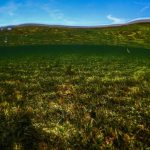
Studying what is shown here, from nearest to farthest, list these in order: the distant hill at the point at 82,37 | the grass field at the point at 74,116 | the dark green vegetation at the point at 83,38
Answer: the grass field at the point at 74,116 → the distant hill at the point at 82,37 → the dark green vegetation at the point at 83,38

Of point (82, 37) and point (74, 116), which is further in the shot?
point (82, 37)

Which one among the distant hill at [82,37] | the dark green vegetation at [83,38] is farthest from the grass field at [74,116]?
the dark green vegetation at [83,38]

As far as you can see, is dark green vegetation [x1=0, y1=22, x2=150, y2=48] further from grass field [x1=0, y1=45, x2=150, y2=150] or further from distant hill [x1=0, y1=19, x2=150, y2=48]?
grass field [x1=0, y1=45, x2=150, y2=150]

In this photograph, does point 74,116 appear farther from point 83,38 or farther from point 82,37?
point 82,37

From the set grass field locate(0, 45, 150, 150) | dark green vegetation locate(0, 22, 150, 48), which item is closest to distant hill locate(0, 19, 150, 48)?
dark green vegetation locate(0, 22, 150, 48)

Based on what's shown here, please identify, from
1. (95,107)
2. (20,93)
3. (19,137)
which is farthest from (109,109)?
(20,93)

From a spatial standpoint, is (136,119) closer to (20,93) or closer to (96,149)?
(96,149)

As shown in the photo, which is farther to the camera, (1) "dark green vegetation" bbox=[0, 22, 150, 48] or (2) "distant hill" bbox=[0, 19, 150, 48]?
(1) "dark green vegetation" bbox=[0, 22, 150, 48]

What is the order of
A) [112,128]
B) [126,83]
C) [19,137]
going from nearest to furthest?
[19,137], [112,128], [126,83]

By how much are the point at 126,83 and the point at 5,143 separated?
1117cm

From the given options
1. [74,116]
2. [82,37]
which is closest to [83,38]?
[82,37]

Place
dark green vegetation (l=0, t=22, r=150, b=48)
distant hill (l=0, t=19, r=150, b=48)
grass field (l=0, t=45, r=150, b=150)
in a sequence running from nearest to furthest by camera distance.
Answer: grass field (l=0, t=45, r=150, b=150), distant hill (l=0, t=19, r=150, b=48), dark green vegetation (l=0, t=22, r=150, b=48)

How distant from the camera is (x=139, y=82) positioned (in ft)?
61.3

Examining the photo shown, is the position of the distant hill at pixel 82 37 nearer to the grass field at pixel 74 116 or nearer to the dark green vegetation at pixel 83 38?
the dark green vegetation at pixel 83 38
